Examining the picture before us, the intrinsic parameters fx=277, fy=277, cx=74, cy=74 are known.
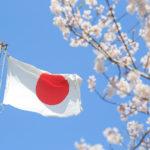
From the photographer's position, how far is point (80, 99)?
290 inches

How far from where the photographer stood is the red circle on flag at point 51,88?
7.66 m

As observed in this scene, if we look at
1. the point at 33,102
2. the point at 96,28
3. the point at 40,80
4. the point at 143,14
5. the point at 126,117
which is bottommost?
the point at 126,117

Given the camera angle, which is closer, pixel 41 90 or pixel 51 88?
pixel 41 90

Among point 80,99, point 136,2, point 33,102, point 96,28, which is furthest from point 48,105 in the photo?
point 136,2

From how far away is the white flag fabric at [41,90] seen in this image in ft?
23.6

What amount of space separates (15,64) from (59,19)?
9.64 ft

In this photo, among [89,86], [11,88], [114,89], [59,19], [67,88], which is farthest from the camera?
[67,88]

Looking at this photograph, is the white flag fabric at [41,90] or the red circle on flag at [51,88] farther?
the red circle on flag at [51,88]

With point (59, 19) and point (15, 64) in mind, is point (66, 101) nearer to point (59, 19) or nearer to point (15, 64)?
point (15, 64)

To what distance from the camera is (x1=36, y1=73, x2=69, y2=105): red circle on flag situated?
7664mm

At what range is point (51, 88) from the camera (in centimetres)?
804

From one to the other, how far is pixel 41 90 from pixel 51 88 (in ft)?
1.28

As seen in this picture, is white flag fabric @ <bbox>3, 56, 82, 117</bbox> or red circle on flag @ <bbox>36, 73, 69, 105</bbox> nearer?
white flag fabric @ <bbox>3, 56, 82, 117</bbox>

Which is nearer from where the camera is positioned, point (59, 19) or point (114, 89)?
point (114, 89)
